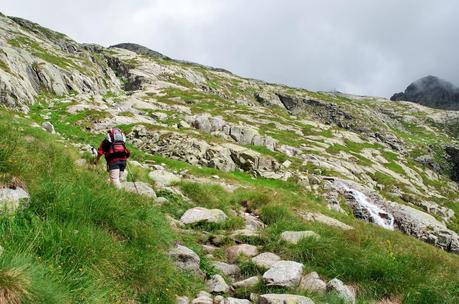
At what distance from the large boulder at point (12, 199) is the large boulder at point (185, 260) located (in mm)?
3013

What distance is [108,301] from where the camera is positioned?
5.75 m

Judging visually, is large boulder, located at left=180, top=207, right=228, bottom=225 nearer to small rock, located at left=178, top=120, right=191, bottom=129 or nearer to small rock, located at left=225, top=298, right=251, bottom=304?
small rock, located at left=225, top=298, right=251, bottom=304

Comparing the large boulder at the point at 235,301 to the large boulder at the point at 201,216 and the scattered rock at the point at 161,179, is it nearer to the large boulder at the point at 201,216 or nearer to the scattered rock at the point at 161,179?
the large boulder at the point at 201,216

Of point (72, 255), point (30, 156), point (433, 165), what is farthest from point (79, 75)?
point (433, 165)

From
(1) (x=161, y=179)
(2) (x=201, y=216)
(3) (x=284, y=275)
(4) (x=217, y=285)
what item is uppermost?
(1) (x=161, y=179)

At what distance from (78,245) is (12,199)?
1.73m

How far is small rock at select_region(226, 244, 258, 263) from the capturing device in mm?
10577

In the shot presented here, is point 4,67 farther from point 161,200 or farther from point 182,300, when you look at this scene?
point 182,300

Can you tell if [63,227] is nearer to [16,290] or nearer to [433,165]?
[16,290]

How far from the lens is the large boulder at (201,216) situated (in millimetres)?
13102

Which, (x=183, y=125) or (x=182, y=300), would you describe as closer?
(x=182, y=300)

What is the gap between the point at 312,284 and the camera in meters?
8.71

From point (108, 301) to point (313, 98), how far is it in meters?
145

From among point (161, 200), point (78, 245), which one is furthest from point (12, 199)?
point (161, 200)
